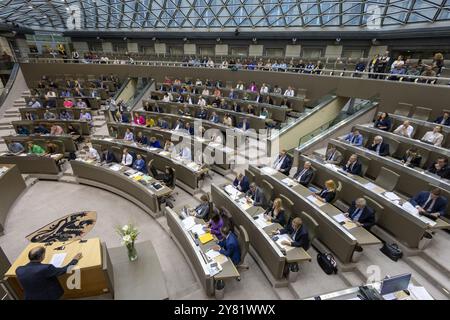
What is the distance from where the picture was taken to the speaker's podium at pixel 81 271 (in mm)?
4625

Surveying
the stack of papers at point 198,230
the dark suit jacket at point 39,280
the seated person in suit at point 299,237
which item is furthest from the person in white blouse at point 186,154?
the dark suit jacket at point 39,280

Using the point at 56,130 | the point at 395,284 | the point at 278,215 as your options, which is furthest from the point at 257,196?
the point at 56,130

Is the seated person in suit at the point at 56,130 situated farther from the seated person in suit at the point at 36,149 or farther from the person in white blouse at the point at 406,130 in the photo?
the person in white blouse at the point at 406,130

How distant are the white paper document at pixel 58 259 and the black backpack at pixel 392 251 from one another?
22.6ft

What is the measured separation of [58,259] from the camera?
15.6 ft

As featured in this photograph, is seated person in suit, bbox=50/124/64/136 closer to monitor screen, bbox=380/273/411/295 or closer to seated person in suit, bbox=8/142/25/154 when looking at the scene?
seated person in suit, bbox=8/142/25/154

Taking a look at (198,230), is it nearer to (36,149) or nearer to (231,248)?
(231,248)

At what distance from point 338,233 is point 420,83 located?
8.82 meters

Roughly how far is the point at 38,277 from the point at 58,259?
64 centimetres

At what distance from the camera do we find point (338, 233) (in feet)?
18.6

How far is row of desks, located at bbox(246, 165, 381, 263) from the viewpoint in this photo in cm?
545

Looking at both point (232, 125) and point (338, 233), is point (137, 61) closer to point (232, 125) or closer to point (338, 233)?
point (232, 125)

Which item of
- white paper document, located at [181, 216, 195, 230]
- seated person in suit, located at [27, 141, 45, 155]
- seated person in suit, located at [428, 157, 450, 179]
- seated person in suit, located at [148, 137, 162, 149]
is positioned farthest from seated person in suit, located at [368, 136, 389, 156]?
seated person in suit, located at [27, 141, 45, 155]
